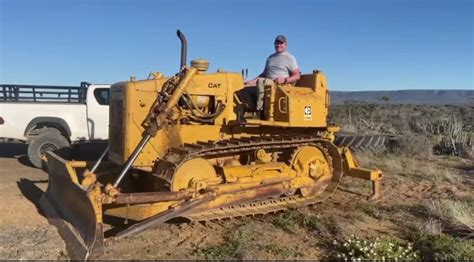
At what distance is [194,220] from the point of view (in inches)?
256

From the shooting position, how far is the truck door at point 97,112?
12.3 metres

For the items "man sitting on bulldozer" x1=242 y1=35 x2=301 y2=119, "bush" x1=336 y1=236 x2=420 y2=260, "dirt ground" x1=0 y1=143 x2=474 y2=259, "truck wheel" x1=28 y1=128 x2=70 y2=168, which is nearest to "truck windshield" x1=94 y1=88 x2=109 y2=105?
"truck wheel" x1=28 y1=128 x2=70 y2=168

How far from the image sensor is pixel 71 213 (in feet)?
21.3

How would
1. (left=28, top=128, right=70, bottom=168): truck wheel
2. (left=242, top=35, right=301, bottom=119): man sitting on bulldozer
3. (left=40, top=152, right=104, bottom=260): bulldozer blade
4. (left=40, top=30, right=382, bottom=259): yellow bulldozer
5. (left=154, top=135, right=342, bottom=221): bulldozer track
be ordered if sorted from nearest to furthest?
(left=40, top=152, right=104, bottom=260): bulldozer blade < (left=40, top=30, right=382, bottom=259): yellow bulldozer < (left=154, top=135, right=342, bottom=221): bulldozer track < (left=242, top=35, right=301, bottom=119): man sitting on bulldozer < (left=28, top=128, right=70, bottom=168): truck wheel

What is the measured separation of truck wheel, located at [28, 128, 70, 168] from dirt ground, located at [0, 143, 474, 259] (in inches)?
71.7

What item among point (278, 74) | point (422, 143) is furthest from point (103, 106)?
point (422, 143)

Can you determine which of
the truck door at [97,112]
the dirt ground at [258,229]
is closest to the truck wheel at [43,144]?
the truck door at [97,112]

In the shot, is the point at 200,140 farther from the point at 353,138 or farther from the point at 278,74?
the point at 353,138

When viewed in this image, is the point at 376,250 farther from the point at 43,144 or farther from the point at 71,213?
the point at 43,144

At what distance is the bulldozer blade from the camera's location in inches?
222

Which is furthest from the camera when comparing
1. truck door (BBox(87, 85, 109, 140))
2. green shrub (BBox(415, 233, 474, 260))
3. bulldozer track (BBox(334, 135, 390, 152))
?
bulldozer track (BBox(334, 135, 390, 152))

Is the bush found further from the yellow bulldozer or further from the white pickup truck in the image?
the white pickup truck

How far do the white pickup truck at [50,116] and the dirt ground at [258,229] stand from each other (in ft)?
6.92

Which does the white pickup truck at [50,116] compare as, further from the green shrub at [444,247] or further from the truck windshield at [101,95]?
the green shrub at [444,247]
